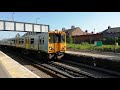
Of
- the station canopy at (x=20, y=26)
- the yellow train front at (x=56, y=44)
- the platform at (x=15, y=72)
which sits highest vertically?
the station canopy at (x=20, y=26)

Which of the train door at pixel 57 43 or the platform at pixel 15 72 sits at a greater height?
the train door at pixel 57 43

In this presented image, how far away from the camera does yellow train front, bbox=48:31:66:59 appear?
21.4m

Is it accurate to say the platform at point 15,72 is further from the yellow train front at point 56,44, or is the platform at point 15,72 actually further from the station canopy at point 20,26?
the station canopy at point 20,26

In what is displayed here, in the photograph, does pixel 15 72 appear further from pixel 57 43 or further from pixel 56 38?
pixel 56 38

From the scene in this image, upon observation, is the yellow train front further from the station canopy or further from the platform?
the station canopy

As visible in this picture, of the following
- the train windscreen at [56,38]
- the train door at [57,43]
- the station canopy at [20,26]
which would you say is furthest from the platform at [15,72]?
the station canopy at [20,26]

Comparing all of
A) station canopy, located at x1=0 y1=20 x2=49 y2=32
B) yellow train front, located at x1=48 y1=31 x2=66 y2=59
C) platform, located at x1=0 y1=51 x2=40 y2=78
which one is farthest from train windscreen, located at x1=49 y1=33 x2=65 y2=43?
station canopy, located at x1=0 y1=20 x2=49 y2=32

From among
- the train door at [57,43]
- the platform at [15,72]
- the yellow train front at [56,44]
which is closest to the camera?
the platform at [15,72]

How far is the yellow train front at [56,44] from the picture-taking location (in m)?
21.4

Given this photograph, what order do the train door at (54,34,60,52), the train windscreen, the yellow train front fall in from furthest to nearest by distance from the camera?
the train door at (54,34,60,52)
the train windscreen
the yellow train front

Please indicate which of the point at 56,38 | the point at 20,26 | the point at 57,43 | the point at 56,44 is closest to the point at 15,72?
the point at 56,44
